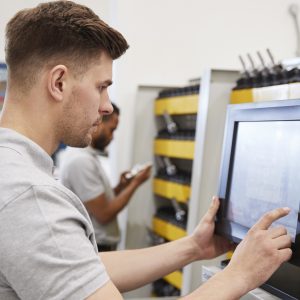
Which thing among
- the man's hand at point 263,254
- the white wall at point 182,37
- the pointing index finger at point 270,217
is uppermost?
the white wall at point 182,37

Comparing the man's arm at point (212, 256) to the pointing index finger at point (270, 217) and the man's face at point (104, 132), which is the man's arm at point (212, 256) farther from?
the man's face at point (104, 132)

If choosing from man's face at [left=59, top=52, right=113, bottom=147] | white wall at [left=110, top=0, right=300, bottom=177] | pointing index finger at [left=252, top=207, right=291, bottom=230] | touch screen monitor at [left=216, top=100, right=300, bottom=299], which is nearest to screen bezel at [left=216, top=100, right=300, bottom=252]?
touch screen monitor at [left=216, top=100, right=300, bottom=299]

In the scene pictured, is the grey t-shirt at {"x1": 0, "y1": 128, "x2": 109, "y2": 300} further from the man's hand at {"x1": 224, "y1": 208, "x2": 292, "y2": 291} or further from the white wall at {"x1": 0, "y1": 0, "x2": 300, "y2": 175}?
the white wall at {"x1": 0, "y1": 0, "x2": 300, "y2": 175}

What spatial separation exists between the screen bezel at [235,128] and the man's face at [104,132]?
139cm

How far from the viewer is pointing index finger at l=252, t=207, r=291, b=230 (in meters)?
0.96

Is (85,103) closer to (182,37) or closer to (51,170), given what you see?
(51,170)

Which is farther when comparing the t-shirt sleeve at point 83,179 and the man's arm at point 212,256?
the t-shirt sleeve at point 83,179

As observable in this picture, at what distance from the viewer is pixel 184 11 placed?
9.63 ft

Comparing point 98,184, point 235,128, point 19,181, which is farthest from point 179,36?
point 19,181

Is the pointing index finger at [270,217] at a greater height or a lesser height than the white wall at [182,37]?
lesser

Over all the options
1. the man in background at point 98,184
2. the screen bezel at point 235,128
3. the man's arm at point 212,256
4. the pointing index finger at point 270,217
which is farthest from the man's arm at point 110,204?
the pointing index finger at point 270,217

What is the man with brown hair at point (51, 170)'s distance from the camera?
0.79 meters

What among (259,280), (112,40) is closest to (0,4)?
(112,40)

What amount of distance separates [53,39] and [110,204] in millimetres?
1627
